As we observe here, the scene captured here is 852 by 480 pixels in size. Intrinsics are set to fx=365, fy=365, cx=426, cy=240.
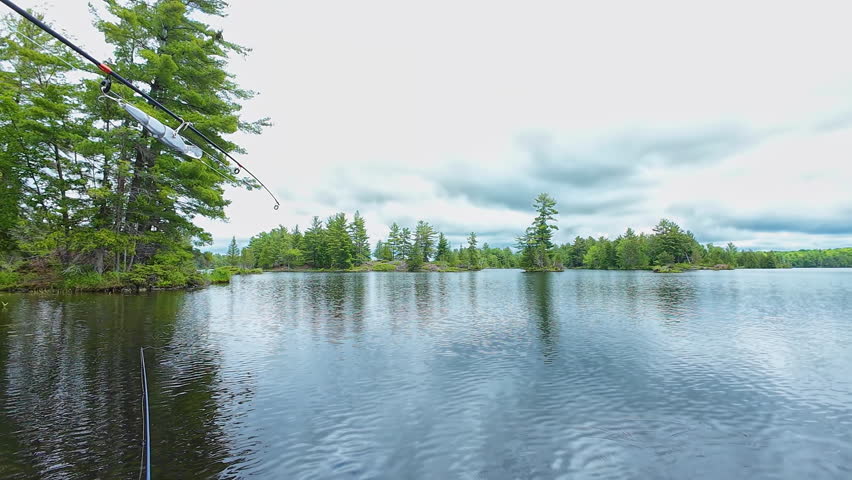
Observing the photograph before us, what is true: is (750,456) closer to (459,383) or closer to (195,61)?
(459,383)

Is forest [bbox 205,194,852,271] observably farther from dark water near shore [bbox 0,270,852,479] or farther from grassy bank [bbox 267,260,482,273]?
dark water near shore [bbox 0,270,852,479]

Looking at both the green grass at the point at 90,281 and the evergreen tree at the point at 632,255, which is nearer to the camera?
the green grass at the point at 90,281

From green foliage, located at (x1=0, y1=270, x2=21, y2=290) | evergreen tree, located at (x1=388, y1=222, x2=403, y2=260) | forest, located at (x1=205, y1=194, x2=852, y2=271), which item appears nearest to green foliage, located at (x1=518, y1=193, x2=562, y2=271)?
forest, located at (x1=205, y1=194, x2=852, y2=271)

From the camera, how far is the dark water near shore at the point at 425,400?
20.3 feet

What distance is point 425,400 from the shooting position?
893cm

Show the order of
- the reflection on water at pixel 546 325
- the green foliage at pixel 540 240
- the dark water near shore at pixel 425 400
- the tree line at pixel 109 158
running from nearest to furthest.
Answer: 1. the dark water near shore at pixel 425 400
2. the reflection on water at pixel 546 325
3. the tree line at pixel 109 158
4. the green foliage at pixel 540 240

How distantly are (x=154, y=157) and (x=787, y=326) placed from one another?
1667 inches

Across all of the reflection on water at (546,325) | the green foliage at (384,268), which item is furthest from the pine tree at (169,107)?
the green foliage at (384,268)

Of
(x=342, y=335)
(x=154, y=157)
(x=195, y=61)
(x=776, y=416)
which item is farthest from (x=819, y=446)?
(x=195, y=61)

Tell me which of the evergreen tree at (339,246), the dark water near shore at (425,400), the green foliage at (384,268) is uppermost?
the evergreen tree at (339,246)

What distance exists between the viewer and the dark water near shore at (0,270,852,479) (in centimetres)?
619

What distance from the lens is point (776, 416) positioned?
826cm

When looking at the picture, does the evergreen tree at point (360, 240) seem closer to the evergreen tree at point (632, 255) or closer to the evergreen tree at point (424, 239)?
the evergreen tree at point (424, 239)

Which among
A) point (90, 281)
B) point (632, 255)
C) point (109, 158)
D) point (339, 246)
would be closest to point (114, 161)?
point (109, 158)
